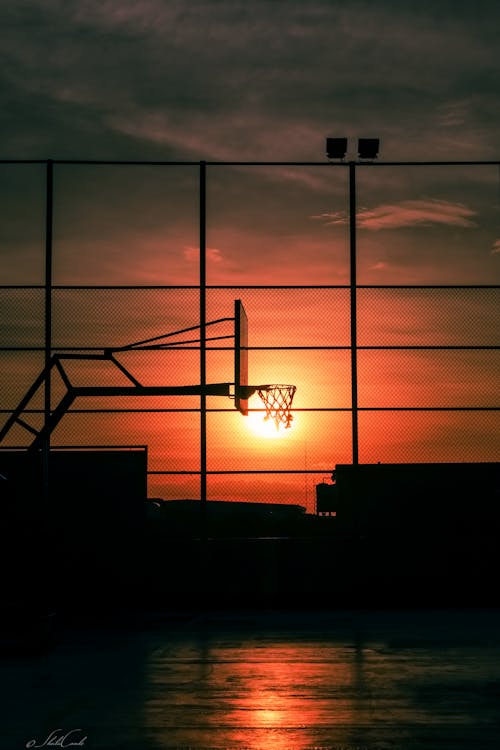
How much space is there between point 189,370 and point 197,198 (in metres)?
3.41

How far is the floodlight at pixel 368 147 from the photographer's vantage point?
2155cm

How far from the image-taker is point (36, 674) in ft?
43.7

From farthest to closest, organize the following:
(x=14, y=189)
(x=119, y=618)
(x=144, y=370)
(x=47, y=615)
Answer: (x=14, y=189)
(x=144, y=370)
(x=119, y=618)
(x=47, y=615)

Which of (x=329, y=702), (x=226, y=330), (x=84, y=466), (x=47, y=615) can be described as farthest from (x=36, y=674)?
(x=226, y=330)

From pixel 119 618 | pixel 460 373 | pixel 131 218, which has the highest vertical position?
pixel 131 218

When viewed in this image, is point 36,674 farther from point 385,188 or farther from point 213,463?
point 385,188

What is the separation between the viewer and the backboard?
734 inches

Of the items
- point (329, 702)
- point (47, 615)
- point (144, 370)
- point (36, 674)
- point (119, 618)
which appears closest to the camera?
point (329, 702)

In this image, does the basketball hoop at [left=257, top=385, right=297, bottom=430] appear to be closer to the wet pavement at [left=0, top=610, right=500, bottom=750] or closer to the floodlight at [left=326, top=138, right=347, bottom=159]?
the wet pavement at [left=0, top=610, right=500, bottom=750]

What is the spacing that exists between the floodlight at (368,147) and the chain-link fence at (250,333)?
293mm

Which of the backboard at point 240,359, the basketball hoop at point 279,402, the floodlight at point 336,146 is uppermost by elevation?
the floodlight at point 336,146

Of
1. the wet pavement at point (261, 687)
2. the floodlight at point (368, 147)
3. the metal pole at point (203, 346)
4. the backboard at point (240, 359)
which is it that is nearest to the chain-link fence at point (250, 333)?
the metal pole at point (203, 346)

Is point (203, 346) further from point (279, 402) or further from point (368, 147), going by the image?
point (368, 147)

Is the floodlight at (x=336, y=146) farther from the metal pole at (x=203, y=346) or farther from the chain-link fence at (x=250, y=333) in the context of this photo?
the metal pole at (x=203, y=346)
